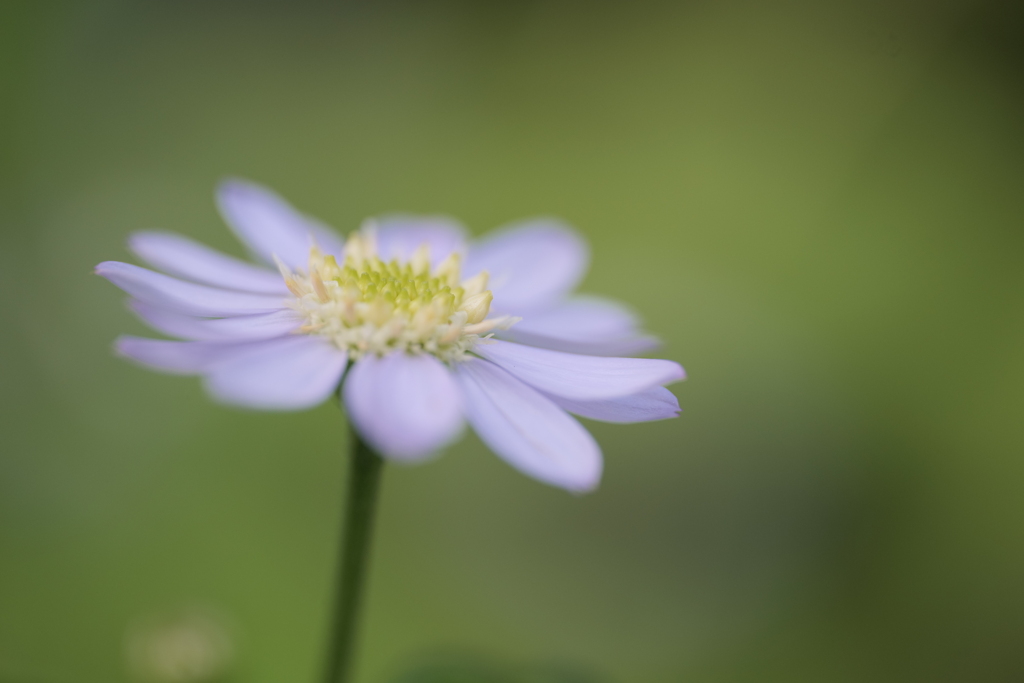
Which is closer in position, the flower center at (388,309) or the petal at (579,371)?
the petal at (579,371)

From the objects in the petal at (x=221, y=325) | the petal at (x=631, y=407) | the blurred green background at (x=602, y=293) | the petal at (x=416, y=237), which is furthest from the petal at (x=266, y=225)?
the blurred green background at (x=602, y=293)

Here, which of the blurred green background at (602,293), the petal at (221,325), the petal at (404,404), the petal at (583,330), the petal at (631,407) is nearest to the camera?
the petal at (404,404)

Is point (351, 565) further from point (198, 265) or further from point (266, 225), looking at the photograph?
point (266, 225)

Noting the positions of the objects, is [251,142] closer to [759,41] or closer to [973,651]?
[759,41]

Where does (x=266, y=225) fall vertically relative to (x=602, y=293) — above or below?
below

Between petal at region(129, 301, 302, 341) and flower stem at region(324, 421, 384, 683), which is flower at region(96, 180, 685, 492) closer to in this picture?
petal at region(129, 301, 302, 341)

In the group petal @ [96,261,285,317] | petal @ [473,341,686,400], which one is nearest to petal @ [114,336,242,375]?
petal @ [96,261,285,317]

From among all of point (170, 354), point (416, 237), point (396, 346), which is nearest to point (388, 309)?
point (396, 346)

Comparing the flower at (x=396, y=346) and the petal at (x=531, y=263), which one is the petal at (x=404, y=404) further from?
the petal at (x=531, y=263)
